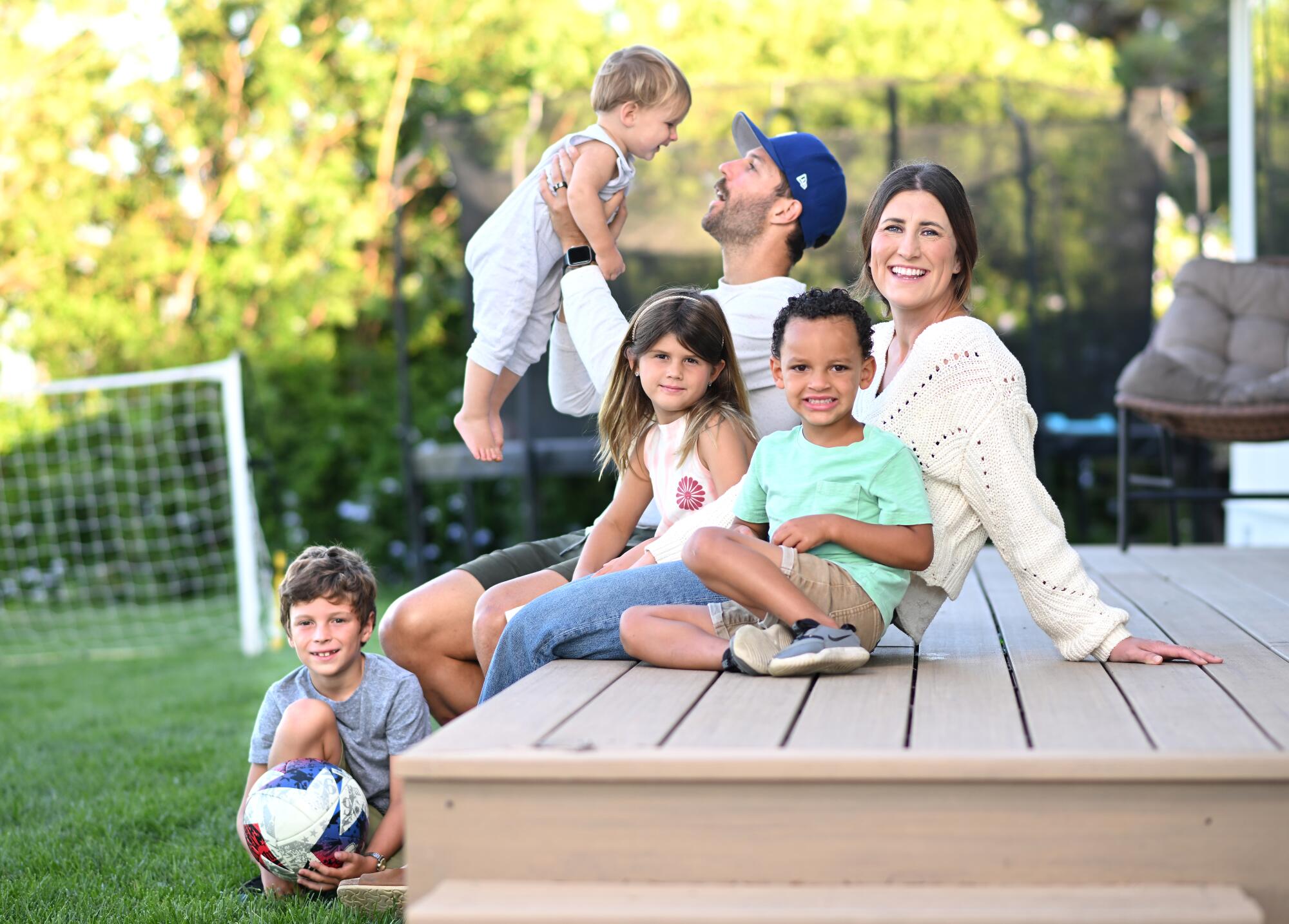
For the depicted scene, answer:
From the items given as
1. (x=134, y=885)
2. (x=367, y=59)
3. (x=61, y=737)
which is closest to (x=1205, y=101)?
(x=367, y=59)

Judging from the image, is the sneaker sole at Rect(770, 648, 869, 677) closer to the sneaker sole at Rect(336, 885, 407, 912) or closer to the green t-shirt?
the green t-shirt

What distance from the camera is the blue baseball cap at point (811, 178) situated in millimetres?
2764

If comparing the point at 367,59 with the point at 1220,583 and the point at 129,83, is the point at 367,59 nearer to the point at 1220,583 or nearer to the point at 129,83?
the point at 129,83

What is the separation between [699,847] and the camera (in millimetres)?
1679

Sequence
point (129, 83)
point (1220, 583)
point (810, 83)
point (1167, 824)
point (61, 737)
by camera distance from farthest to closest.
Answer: point (129, 83) < point (810, 83) < point (61, 737) < point (1220, 583) < point (1167, 824)

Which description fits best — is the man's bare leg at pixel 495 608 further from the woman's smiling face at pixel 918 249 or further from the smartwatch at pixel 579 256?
the woman's smiling face at pixel 918 249

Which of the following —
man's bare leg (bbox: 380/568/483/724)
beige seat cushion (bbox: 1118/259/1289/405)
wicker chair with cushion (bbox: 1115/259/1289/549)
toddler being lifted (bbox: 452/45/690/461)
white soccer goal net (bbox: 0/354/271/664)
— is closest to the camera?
man's bare leg (bbox: 380/568/483/724)

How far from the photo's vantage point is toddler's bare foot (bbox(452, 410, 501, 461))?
297cm

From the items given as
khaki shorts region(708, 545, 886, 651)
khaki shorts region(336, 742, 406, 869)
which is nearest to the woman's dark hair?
khaki shorts region(708, 545, 886, 651)

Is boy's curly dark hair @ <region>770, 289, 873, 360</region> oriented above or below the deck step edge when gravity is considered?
above

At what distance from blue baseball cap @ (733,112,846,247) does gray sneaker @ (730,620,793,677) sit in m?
1.02

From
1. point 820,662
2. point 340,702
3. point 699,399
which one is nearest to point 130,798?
point 340,702

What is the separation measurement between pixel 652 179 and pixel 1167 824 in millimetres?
5779

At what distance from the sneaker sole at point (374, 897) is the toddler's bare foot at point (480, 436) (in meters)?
1.03
